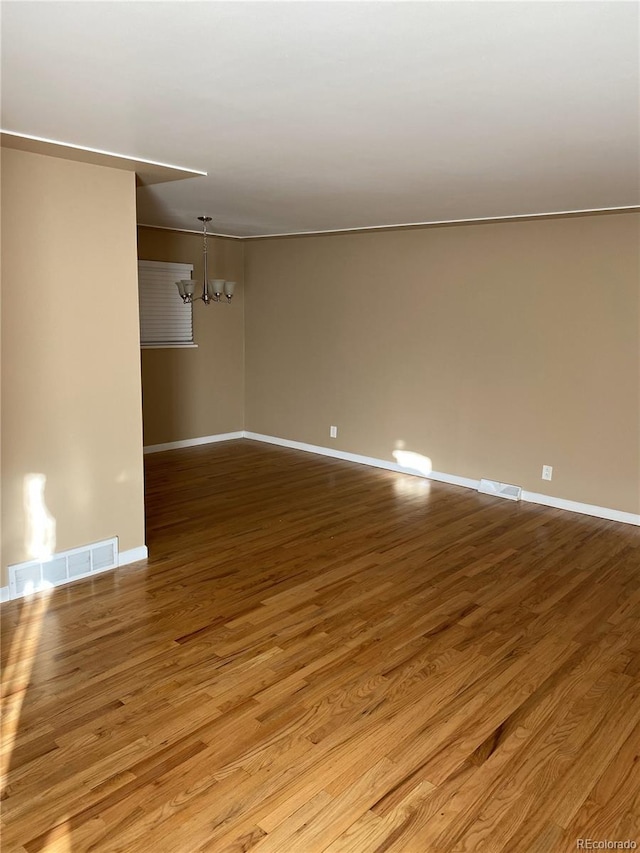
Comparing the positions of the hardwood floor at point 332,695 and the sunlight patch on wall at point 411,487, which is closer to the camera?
the hardwood floor at point 332,695

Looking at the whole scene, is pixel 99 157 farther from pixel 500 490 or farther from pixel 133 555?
pixel 500 490

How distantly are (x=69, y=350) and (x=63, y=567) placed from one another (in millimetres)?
1236

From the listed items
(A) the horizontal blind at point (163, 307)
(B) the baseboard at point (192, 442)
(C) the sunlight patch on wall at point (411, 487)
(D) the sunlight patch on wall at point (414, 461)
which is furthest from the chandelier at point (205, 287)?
(C) the sunlight patch on wall at point (411, 487)

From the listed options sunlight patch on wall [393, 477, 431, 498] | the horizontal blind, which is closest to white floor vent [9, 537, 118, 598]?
sunlight patch on wall [393, 477, 431, 498]

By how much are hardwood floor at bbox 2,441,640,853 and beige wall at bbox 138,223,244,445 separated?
257cm

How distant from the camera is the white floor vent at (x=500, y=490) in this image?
219 inches

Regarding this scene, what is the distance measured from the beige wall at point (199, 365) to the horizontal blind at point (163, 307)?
83mm

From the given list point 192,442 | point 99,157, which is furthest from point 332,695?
point 192,442

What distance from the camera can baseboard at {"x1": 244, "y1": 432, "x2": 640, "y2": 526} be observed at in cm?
506

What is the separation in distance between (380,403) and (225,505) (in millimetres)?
2039

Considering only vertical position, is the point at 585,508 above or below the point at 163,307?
below

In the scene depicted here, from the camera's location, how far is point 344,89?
2377mm

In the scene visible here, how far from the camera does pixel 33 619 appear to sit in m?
3.35

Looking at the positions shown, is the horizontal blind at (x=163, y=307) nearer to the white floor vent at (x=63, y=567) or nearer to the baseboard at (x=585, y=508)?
the white floor vent at (x=63, y=567)
